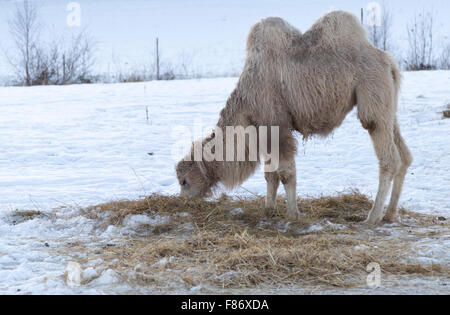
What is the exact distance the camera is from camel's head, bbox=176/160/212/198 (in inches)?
225

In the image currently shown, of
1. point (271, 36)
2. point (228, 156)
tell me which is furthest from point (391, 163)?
point (271, 36)

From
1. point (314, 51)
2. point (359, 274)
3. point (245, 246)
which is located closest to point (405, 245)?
point (359, 274)

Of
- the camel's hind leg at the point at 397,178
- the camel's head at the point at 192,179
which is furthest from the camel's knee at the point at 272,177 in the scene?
the camel's hind leg at the point at 397,178

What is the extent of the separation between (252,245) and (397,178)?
2223 millimetres

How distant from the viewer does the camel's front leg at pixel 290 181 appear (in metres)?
5.71

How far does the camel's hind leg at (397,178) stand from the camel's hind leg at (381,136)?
108 mm

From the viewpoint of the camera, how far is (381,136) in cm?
570

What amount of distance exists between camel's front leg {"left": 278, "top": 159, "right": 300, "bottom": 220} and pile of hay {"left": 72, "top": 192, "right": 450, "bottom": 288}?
13cm

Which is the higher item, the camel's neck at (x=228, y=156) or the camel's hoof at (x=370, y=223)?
the camel's neck at (x=228, y=156)

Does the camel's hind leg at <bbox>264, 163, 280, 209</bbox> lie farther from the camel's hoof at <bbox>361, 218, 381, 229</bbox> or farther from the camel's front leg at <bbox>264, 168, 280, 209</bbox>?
the camel's hoof at <bbox>361, 218, 381, 229</bbox>

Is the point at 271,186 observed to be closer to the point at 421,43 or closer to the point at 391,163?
the point at 391,163

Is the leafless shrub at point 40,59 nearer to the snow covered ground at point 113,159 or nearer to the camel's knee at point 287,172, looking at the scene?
the snow covered ground at point 113,159

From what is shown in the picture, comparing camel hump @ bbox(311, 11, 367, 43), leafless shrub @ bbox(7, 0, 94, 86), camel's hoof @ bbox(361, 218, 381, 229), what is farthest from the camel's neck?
leafless shrub @ bbox(7, 0, 94, 86)

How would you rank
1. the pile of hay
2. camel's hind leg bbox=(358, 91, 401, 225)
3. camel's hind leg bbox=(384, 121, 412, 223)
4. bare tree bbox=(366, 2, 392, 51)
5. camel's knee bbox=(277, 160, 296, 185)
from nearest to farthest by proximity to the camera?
the pile of hay → camel's hind leg bbox=(358, 91, 401, 225) → camel's knee bbox=(277, 160, 296, 185) → camel's hind leg bbox=(384, 121, 412, 223) → bare tree bbox=(366, 2, 392, 51)
